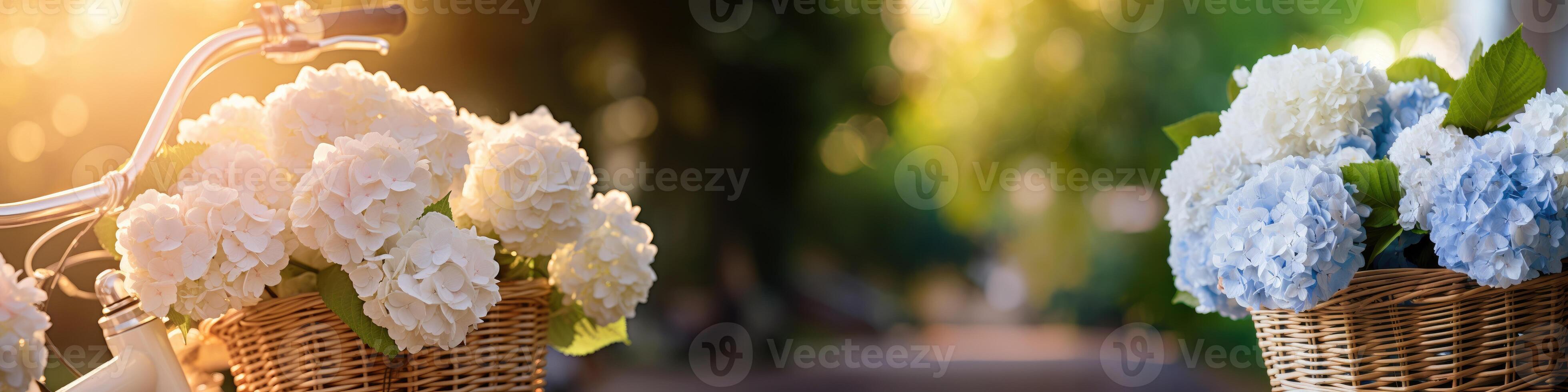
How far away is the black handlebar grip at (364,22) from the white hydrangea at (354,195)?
20cm

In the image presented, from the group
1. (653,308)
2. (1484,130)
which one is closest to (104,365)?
(1484,130)

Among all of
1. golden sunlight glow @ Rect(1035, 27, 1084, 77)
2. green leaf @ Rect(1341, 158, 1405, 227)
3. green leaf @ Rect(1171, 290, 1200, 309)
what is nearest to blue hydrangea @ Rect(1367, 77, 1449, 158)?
green leaf @ Rect(1341, 158, 1405, 227)

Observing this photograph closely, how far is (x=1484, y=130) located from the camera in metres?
0.73

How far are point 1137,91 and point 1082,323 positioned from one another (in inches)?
32.3

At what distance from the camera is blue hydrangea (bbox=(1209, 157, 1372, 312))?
2.20 feet

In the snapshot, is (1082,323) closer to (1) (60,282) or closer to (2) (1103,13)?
(2) (1103,13)

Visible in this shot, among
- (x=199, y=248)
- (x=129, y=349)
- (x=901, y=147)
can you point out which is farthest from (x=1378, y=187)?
(x=901, y=147)

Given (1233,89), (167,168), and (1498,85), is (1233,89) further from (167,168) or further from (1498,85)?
(167,168)

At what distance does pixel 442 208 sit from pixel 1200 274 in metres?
0.71

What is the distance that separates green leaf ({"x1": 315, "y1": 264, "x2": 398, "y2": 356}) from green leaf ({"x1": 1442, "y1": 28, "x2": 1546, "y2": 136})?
2.85 feet

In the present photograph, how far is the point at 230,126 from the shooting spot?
709 millimetres

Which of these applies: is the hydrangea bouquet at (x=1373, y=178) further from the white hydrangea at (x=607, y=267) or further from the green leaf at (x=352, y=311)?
the green leaf at (x=352, y=311)

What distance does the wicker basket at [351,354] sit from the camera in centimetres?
68

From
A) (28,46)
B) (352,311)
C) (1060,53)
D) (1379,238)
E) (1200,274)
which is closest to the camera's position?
(352,311)
